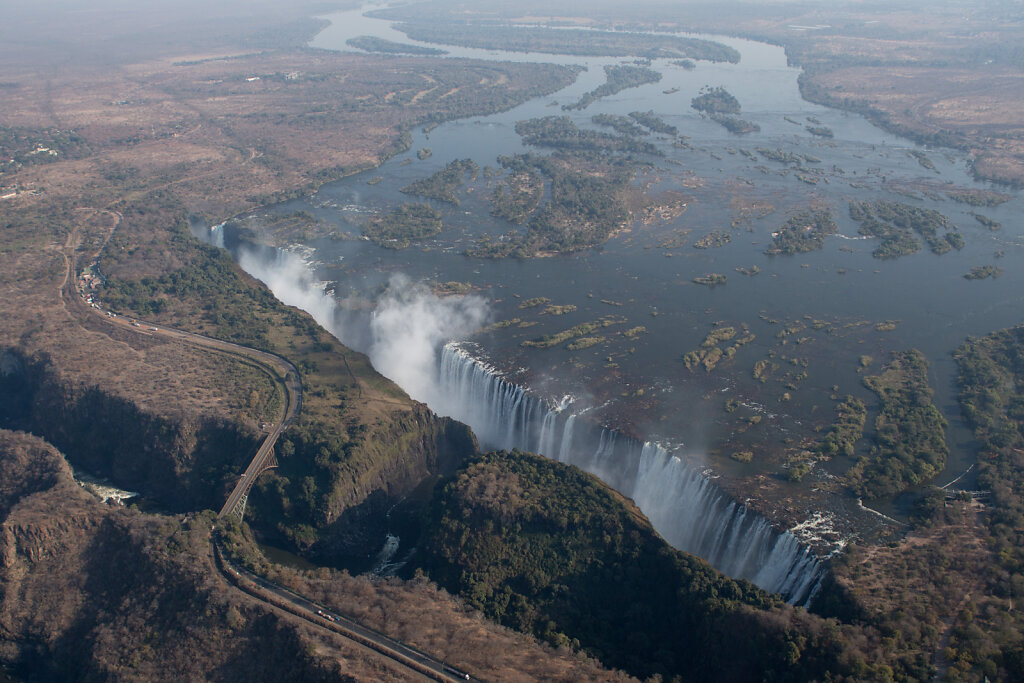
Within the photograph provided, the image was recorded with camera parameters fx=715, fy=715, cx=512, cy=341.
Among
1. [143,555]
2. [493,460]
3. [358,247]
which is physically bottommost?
[143,555]

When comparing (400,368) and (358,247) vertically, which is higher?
(358,247)

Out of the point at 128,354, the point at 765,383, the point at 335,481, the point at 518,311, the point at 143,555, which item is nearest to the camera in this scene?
the point at 143,555

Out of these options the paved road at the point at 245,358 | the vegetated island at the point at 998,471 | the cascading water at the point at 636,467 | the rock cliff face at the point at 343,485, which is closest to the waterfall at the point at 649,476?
the cascading water at the point at 636,467

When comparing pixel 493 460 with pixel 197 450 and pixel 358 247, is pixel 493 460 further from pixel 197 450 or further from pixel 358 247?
pixel 358 247

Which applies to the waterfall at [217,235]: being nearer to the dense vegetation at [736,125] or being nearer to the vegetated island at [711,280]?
the vegetated island at [711,280]

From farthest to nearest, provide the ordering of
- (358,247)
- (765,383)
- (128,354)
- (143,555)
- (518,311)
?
(358,247)
(518,311)
(128,354)
(765,383)
(143,555)

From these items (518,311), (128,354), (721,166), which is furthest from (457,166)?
(128,354)

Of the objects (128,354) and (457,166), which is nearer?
(128,354)
